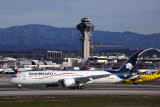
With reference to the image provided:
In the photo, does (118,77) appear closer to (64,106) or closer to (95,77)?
(95,77)

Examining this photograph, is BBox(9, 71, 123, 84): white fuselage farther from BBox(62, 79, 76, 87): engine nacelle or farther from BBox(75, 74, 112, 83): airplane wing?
BBox(62, 79, 76, 87): engine nacelle

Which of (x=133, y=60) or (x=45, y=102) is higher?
(x=133, y=60)

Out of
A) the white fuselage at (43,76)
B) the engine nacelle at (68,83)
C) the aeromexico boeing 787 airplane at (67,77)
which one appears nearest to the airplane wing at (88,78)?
the aeromexico boeing 787 airplane at (67,77)

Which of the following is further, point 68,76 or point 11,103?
point 68,76

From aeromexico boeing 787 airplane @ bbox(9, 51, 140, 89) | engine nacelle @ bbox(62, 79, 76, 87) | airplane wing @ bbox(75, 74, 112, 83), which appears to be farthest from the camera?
airplane wing @ bbox(75, 74, 112, 83)

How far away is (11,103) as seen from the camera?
138 ft

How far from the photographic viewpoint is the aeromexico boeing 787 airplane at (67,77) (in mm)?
63781

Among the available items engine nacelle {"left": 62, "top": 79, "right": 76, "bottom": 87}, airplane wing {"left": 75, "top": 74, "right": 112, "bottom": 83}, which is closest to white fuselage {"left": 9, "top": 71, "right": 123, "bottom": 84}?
airplane wing {"left": 75, "top": 74, "right": 112, "bottom": 83}

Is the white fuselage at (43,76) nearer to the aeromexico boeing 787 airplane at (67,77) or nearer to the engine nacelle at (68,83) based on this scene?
the aeromexico boeing 787 airplane at (67,77)

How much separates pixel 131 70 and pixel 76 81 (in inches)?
492

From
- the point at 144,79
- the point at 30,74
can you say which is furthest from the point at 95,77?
the point at 144,79

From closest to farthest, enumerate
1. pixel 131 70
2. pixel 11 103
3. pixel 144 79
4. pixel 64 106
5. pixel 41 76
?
pixel 64 106 < pixel 11 103 < pixel 41 76 < pixel 131 70 < pixel 144 79

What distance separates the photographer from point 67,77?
65.4m

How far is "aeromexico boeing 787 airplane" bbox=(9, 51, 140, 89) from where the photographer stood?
6378 cm
